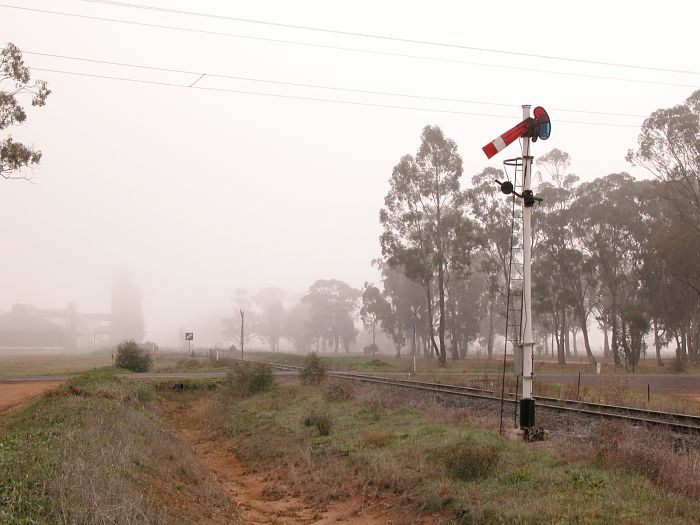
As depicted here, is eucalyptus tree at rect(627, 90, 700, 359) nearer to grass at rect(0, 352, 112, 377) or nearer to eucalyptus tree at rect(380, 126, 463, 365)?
eucalyptus tree at rect(380, 126, 463, 365)

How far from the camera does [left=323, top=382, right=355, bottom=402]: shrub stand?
21969 millimetres

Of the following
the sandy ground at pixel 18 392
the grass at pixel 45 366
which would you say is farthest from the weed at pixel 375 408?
the grass at pixel 45 366

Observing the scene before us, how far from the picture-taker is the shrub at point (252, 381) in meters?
28.1

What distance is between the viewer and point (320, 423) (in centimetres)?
1596

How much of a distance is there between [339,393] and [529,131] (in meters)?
12.9

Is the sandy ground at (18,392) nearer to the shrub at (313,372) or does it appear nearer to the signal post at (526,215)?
the shrub at (313,372)

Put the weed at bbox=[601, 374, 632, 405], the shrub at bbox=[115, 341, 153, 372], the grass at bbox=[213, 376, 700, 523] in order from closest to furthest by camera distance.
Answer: the grass at bbox=[213, 376, 700, 523] → the weed at bbox=[601, 374, 632, 405] → the shrub at bbox=[115, 341, 153, 372]

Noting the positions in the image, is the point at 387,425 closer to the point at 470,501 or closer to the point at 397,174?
the point at 470,501

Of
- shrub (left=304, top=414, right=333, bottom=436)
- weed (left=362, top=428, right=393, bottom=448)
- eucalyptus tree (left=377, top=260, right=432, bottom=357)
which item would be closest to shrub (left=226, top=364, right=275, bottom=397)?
shrub (left=304, top=414, right=333, bottom=436)

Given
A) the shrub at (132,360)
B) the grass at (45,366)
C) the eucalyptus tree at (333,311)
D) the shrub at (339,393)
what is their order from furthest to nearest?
1. the eucalyptus tree at (333,311)
2. the shrub at (132,360)
3. the grass at (45,366)
4. the shrub at (339,393)

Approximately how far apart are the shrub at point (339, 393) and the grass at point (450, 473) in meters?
3.85

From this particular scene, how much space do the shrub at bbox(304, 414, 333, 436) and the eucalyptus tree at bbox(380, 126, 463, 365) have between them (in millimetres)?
36848

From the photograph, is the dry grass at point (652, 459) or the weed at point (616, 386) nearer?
the dry grass at point (652, 459)

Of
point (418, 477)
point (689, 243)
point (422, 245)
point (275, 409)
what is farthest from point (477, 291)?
point (418, 477)
